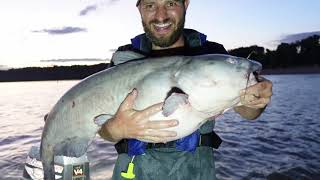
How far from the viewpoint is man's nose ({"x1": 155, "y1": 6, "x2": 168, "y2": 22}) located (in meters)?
4.16

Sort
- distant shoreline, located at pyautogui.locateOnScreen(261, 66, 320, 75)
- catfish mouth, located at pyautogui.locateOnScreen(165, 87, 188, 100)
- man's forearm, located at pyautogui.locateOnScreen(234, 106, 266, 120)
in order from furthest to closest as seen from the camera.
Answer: distant shoreline, located at pyautogui.locateOnScreen(261, 66, 320, 75) < man's forearm, located at pyautogui.locateOnScreen(234, 106, 266, 120) < catfish mouth, located at pyautogui.locateOnScreen(165, 87, 188, 100)

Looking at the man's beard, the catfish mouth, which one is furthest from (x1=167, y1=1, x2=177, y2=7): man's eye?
the catfish mouth

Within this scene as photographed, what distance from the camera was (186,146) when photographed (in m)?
3.98

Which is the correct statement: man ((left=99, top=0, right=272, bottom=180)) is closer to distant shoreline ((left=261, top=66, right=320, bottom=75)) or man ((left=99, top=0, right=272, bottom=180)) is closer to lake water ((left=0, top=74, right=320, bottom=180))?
lake water ((left=0, top=74, right=320, bottom=180))

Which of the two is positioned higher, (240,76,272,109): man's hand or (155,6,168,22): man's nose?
(155,6,168,22): man's nose

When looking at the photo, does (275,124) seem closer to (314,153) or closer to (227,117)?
(227,117)

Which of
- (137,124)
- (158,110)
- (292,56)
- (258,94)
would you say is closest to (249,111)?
(258,94)

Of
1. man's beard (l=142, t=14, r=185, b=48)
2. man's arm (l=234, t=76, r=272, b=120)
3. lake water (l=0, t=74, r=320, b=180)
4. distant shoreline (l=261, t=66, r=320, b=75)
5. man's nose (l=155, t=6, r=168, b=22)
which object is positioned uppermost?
man's nose (l=155, t=6, r=168, b=22)

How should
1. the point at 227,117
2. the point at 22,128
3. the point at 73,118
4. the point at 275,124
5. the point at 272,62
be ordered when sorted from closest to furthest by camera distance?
the point at 73,118 → the point at 275,124 → the point at 22,128 → the point at 227,117 → the point at 272,62

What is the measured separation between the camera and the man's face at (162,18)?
13.7ft

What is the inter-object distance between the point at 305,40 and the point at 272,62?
1660cm

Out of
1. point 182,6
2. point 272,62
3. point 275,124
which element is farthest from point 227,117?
point 272,62

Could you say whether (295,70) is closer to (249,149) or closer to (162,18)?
(249,149)

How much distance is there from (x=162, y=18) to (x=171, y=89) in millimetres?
1064
